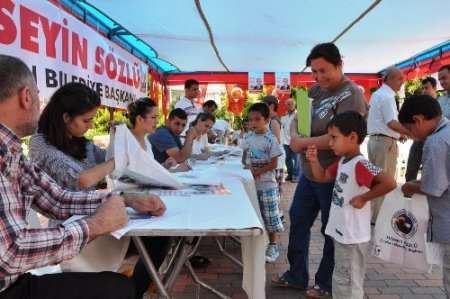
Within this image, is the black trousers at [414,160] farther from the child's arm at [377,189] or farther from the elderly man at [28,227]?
the elderly man at [28,227]

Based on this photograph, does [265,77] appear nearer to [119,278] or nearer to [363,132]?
[363,132]

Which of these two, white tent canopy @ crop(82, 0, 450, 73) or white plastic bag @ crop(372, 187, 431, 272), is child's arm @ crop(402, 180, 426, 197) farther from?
white tent canopy @ crop(82, 0, 450, 73)

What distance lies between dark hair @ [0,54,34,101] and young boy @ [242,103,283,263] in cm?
224

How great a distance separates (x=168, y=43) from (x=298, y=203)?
4395mm

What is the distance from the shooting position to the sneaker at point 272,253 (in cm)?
322

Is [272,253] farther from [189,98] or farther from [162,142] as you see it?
[189,98]

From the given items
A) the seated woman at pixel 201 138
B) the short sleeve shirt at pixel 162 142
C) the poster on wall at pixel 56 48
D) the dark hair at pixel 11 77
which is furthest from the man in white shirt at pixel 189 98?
the dark hair at pixel 11 77

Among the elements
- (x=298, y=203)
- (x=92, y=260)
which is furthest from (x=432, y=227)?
(x=92, y=260)

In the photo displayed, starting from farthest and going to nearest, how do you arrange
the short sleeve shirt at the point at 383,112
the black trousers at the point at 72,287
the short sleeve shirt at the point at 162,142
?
1. the short sleeve shirt at the point at 383,112
2. the short sleeve shirt at the point at 162,142
3. the black trousers at the point at 72,287

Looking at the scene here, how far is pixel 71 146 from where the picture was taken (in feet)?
6.56

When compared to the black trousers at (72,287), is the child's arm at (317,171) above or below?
above

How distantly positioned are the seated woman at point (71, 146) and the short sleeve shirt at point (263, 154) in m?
1.34

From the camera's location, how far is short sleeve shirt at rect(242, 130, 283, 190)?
3.30 m

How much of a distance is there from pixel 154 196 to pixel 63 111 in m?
0.73
